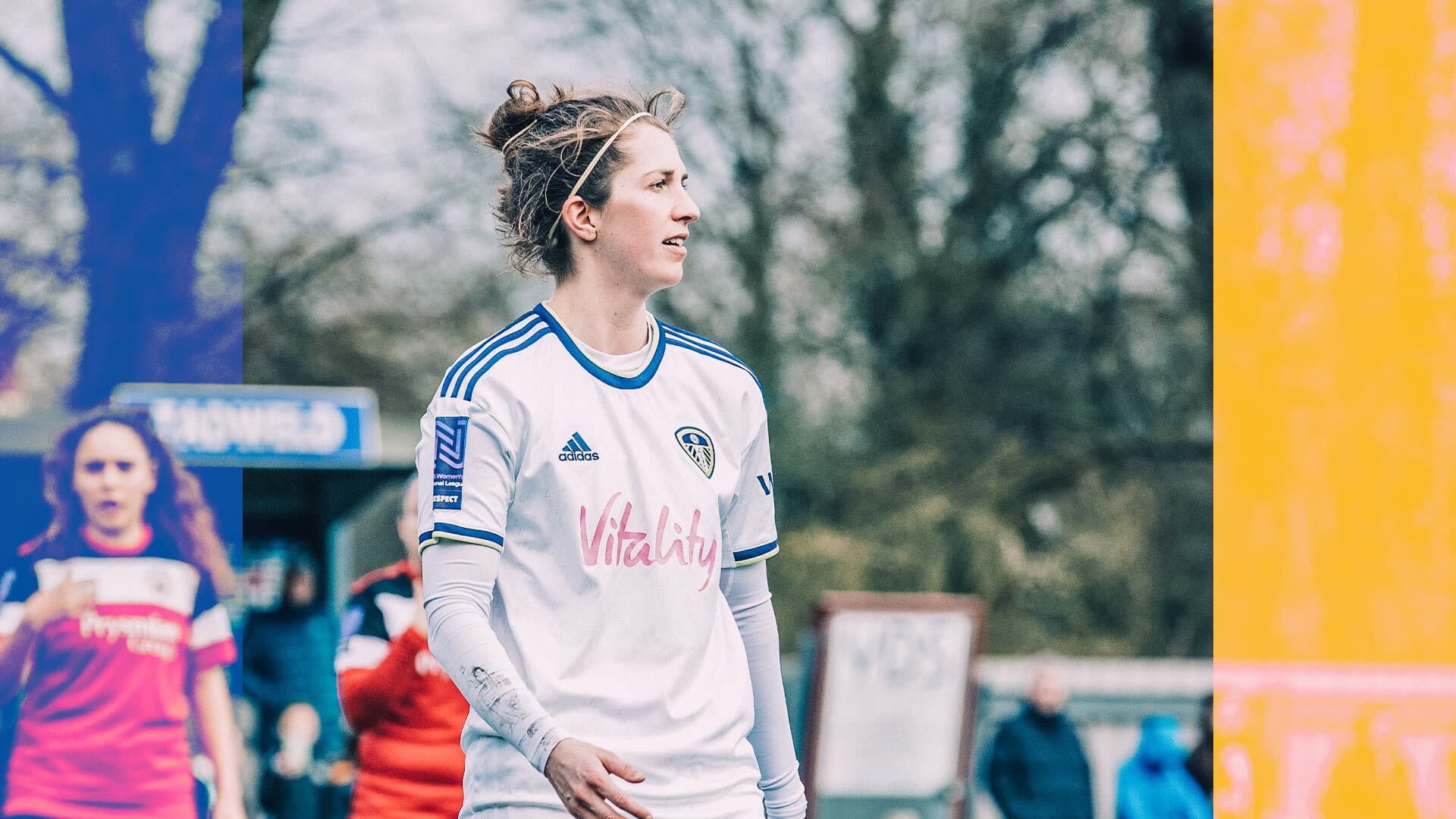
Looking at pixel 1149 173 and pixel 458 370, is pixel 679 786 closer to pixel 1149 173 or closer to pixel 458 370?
pixel 458 370

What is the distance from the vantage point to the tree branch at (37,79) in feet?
29.0

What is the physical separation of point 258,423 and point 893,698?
3.46 meters

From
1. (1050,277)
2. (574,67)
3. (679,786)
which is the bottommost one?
(679,786)

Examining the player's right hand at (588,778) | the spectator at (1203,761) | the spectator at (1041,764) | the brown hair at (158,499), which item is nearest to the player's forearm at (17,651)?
the brown hair at (158,499)

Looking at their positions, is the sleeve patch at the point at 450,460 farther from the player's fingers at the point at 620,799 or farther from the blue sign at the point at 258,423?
the blue sign at the point at 258,423

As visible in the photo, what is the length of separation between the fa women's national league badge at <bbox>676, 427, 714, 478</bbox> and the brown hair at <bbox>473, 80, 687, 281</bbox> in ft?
0.98

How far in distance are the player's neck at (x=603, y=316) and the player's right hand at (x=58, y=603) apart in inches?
120

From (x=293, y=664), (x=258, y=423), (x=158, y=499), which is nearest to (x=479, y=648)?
(x=158, y=499)

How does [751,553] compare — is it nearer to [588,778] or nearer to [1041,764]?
[588,778]

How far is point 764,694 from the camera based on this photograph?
8.95ft

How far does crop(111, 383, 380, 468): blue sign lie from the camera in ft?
27.5
